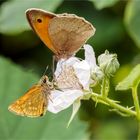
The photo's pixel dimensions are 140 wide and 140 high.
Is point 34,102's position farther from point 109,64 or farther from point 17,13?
point 17,13

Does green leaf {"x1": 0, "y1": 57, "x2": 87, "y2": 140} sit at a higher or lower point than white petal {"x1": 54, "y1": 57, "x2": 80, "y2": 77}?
lower

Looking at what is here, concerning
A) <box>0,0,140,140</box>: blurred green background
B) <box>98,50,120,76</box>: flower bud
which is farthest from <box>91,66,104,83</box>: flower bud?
<box>0,0,140,140</box>: blurred green background

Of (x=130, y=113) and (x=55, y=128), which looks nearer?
(x=130, y=113)

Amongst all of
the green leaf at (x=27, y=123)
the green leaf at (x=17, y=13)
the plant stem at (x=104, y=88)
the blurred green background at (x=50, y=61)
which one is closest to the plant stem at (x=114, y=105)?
the plant stem at (x=104, y=88)

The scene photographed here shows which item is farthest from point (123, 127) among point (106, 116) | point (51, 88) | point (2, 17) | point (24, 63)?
point (51, 88)

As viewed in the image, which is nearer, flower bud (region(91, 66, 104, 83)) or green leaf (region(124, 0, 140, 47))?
flower bud (region(91, 66, 104, 83))

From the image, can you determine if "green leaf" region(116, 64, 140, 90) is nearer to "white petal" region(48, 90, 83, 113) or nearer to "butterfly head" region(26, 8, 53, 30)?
"white petal" region(48, 90, 83, 113)

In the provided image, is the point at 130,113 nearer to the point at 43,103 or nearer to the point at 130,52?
the point at 43,103
